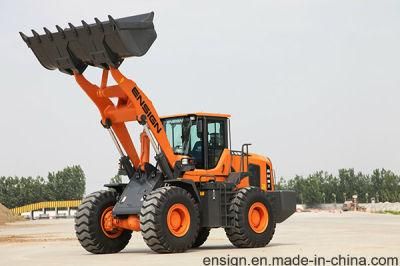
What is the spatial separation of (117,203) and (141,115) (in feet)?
7.38

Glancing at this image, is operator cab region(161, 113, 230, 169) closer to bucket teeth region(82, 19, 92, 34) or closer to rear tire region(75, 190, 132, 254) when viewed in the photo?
rear tire region(75, 190, 132, 254)

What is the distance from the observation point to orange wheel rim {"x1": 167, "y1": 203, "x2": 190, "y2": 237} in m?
18.3

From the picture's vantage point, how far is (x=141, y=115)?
62.5 feet

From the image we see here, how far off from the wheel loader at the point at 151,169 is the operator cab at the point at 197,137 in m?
0.03

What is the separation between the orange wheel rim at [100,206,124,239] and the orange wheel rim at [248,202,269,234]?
11.3 feet

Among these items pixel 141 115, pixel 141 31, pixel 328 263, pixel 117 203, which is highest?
pixel 141 31

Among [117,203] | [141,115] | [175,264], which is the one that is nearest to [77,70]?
[141,115]

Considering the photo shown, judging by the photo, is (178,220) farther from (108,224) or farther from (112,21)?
(112,21)

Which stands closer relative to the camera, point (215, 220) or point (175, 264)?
point (175, 264)

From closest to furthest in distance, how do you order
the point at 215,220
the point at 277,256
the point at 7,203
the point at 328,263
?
1. the point at 328,263
2. the point at 277,256
3. the point at 215,220
4. the point at 7,203

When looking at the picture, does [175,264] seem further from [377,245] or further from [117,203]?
[377,245]

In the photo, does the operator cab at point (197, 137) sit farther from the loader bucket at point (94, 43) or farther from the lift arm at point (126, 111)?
the loader bucket at point (94, 43)

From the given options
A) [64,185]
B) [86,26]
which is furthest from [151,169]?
[64,185]

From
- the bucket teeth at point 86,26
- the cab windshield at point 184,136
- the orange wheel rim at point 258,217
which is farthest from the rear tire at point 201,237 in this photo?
the bucket teeth at point 86,26
